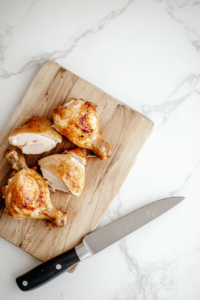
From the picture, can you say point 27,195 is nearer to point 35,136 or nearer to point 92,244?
point 35,136

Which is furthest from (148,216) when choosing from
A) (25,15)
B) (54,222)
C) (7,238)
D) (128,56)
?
(25,15)

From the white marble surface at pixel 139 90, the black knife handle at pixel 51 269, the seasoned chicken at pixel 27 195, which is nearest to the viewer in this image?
the seasoned chicken at pixel 27 195

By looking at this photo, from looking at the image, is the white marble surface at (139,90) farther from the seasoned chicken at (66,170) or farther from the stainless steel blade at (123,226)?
the seasoned chicken at (66,170)

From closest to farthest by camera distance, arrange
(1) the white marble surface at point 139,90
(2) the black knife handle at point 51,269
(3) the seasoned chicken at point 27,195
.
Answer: (3) the seasoned chicken at point 27,195
(2) the black knife handle at point 51,269
(1) the white marble surface at point 139,90

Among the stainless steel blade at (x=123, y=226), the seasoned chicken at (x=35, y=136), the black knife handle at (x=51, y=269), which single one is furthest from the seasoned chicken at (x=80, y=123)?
the black knife handle at (x=51, y=269)

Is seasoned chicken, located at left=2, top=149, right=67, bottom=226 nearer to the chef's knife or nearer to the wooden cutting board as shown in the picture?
the wooden cutting board

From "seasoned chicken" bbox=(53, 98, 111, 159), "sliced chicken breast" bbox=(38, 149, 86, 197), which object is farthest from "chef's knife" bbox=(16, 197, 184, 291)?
"seasoned chicken" bbox=(53, 98, 111, 159)

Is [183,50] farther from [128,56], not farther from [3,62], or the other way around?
[3,62]

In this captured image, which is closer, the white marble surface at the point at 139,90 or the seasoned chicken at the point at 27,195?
the seasoned chicken at the point at 27,195
